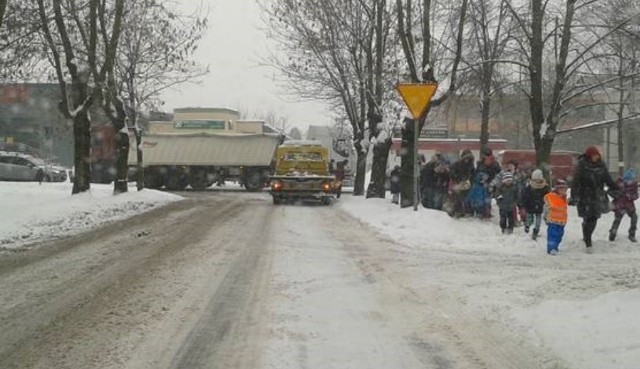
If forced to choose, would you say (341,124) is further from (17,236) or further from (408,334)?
(408,334)

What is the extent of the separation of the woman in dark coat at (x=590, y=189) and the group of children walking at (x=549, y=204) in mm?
235

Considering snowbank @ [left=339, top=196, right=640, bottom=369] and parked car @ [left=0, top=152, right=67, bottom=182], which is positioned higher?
parked car @ [left=0, top=152, right=67, bottom=182]

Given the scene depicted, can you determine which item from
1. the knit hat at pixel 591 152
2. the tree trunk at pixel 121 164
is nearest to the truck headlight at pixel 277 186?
the tree trunk at pixel 121 164

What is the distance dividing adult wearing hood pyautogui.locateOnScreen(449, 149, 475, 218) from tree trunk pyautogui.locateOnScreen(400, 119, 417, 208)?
2390mm

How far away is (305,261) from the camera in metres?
10.1

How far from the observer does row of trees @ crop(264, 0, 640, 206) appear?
58.1 feet

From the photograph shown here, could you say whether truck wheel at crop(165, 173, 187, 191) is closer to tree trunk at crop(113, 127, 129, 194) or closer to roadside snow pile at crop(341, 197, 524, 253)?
tree trunk at crop(113, 127, 129, 194)

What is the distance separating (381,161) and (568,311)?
1801 cm

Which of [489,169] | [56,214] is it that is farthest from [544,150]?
[56,214]

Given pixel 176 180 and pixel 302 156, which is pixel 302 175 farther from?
pixel 176 180

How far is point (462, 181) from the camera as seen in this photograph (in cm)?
1530

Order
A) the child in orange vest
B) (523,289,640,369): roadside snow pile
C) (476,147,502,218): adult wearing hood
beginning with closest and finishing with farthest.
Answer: (523,289,640,369): roadside snow pile
the child in orange vest
(476,147,502,218): adult wearing hood

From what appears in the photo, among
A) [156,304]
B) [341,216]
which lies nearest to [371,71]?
[341,216]

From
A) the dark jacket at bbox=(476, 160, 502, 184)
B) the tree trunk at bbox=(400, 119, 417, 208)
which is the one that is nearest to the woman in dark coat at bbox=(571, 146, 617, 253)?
the dark jacket at bbox=(476, 160, 502, 184)
